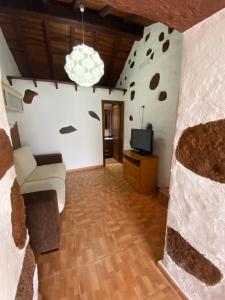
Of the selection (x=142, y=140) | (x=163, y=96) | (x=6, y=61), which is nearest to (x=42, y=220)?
(x=142, y=140)

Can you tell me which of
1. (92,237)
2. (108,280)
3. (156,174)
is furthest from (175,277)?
(156,174)

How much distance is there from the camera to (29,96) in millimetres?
3291

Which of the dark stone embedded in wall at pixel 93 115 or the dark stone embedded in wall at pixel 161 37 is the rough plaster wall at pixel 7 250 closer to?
the dark stone embedded in wall at pixel 161 37

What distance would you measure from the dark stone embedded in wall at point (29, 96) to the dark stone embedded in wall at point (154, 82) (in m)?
2.49

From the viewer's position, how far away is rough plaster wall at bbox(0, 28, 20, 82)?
103 inches

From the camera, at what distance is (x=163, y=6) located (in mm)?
682

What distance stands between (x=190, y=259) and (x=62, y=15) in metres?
3.41

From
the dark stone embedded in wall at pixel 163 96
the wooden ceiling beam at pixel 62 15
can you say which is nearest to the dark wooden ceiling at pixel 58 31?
the wooden ceiling beam at pixel 62 15

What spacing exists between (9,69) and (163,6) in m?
3.38

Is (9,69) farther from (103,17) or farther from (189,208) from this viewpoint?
(189,208)

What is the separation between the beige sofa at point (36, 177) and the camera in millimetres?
1871

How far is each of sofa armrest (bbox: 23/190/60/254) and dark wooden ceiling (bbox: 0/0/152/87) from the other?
266cm

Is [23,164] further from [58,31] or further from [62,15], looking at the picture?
[58,31]

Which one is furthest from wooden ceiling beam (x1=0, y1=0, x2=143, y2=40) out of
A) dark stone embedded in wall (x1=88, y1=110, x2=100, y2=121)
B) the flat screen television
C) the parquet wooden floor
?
the parquet wooden floor
